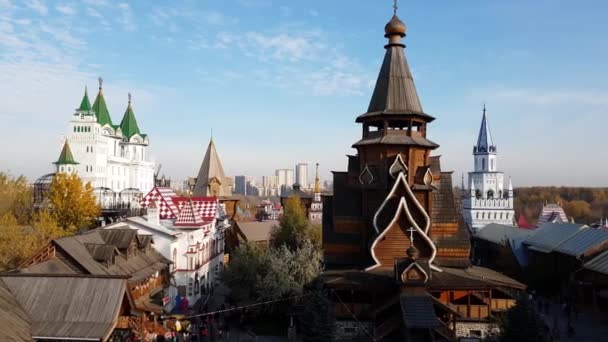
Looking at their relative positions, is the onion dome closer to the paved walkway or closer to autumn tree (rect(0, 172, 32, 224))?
the paved walkway

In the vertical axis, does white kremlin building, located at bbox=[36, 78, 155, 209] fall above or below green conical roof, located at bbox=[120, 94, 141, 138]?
below

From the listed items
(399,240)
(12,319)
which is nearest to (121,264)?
(12,319)

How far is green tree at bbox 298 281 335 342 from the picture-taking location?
768 inches

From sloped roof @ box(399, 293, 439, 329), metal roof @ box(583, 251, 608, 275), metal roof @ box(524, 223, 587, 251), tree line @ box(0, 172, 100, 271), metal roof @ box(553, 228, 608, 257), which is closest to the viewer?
sloped roof @ box(399, 293, 439, 329)

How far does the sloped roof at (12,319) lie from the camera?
13930mm

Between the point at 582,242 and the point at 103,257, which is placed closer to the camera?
the point at 103,257

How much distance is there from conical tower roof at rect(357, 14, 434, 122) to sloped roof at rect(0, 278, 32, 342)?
15531 millimetres

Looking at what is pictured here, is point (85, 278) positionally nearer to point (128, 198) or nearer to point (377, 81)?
point (377, 81)

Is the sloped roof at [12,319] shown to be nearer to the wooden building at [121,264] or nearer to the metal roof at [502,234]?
the wooden building at [121,264]

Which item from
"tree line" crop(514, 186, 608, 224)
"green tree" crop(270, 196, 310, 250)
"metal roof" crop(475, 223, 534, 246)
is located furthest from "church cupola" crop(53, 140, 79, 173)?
"tree line" crop(514, 186, 608, 224)

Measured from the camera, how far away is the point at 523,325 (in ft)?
51.4

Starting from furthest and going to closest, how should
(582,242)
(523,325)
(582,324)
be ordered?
(582,242)
(582,324)
(523,325)

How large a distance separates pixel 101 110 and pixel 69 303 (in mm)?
52078

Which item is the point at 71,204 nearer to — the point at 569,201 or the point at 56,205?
the point at 56,205
